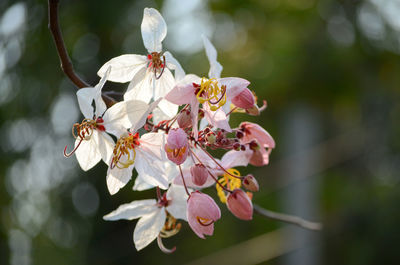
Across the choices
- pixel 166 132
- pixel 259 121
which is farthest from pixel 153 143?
pixel 259 121

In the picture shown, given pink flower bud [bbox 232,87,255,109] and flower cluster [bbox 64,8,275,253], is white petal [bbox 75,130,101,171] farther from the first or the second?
pink flower bud [bbox 232,87,255,109]

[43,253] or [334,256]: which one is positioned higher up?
[43,253]

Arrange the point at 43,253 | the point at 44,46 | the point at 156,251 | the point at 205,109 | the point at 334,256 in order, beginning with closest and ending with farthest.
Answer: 1. the point at 205,109
2. the point at 44,46
3. the point at 43,253
4. the point at 334,256
5. the point at 156,251

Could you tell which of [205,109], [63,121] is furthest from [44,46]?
[205,109]

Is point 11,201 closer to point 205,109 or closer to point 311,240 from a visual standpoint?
point 205,109

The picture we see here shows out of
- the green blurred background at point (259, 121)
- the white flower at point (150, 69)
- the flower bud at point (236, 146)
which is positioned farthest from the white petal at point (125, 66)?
the green blurred background at point (259, 121)

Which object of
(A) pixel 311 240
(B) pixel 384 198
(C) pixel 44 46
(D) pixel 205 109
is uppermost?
(D) pixel 205 109

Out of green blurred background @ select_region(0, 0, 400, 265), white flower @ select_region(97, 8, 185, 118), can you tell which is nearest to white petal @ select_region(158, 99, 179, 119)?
white flower @ select_region(97, 8, 185, 118)

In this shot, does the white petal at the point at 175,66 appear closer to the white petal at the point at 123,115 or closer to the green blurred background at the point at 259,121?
the white petal at the point at 123,115
